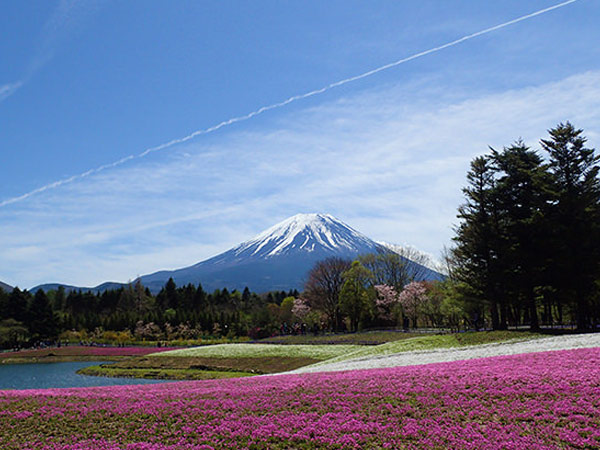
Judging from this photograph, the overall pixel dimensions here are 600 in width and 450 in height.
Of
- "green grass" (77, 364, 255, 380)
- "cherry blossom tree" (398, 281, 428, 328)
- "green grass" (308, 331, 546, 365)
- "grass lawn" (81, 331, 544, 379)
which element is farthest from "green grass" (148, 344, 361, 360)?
"cherry blossom tree" (398, 281, 428, 328)

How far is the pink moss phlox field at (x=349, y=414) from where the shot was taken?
11.5 m

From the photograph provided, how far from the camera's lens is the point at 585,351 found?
66.3ft

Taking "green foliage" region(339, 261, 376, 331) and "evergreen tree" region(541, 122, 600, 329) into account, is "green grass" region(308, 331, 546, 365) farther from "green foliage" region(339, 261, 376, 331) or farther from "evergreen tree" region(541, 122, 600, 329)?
"green foliage" region(339, 261, 376, 331)

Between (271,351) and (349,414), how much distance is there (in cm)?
3517

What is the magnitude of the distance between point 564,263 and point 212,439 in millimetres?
32133

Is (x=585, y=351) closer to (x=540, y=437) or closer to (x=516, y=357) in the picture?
(x=516, y=357)

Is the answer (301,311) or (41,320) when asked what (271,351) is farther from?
(41,320)

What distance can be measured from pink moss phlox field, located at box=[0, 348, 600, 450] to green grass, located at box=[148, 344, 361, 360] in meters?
26.2

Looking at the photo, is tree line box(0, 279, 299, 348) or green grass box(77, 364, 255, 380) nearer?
green grass box(77, 364, 255, 380)

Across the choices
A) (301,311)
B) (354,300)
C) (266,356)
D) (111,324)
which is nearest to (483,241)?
(266,356)

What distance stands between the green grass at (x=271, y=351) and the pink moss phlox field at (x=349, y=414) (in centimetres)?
2624

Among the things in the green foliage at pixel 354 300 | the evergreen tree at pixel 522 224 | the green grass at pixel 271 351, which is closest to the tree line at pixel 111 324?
the green foliage at pixel 354 300

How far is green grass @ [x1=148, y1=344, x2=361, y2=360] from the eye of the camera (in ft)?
144

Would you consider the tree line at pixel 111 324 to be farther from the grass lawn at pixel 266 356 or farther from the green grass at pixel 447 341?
the green grass at pixel 447 341
